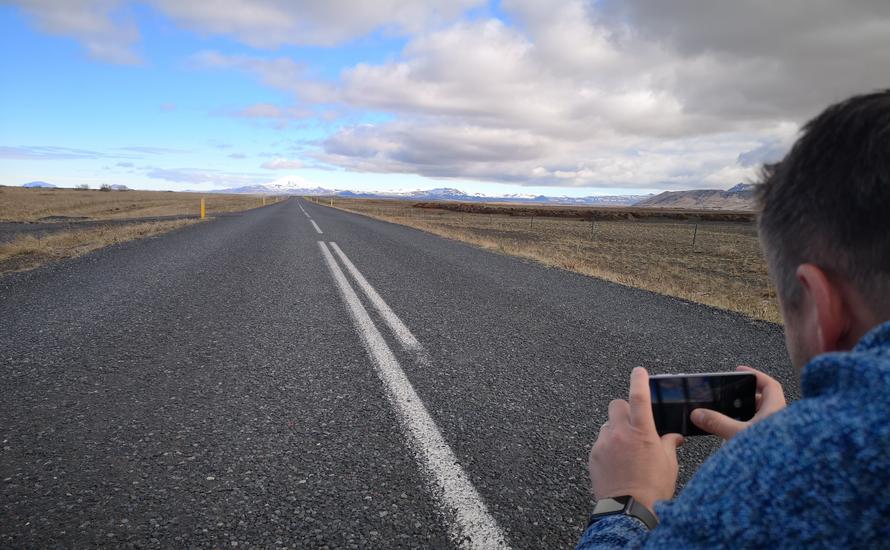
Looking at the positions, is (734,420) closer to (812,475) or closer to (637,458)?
(637,458)

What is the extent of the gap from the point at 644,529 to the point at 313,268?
8.12 metres

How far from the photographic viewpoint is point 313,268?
8.63 m

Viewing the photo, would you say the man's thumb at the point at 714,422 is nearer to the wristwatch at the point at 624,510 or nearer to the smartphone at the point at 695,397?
the smartphone at the point at 695,397

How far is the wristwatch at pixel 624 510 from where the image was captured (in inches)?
40.6

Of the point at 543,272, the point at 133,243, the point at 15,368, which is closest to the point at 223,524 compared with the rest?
the point at 15,368

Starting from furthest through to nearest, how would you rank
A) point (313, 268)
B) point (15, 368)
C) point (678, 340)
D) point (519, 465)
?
point (313, 268), point (678, 340), point (15, 368), point (519, 465)

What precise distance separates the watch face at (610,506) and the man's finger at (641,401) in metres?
0.17

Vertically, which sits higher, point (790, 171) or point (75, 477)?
point (790, 171)

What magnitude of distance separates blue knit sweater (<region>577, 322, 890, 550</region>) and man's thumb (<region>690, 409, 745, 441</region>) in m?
0.42

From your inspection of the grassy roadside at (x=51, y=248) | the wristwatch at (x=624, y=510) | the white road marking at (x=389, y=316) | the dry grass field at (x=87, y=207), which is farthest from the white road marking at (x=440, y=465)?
the dry grass field at (x=87, y=207)

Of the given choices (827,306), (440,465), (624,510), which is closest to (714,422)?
(624,510)

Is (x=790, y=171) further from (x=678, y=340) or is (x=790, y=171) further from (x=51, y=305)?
(x=51, y=305)

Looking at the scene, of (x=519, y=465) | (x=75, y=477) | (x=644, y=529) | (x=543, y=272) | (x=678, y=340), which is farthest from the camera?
(x=543, y=272)

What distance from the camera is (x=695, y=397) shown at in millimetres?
1188
